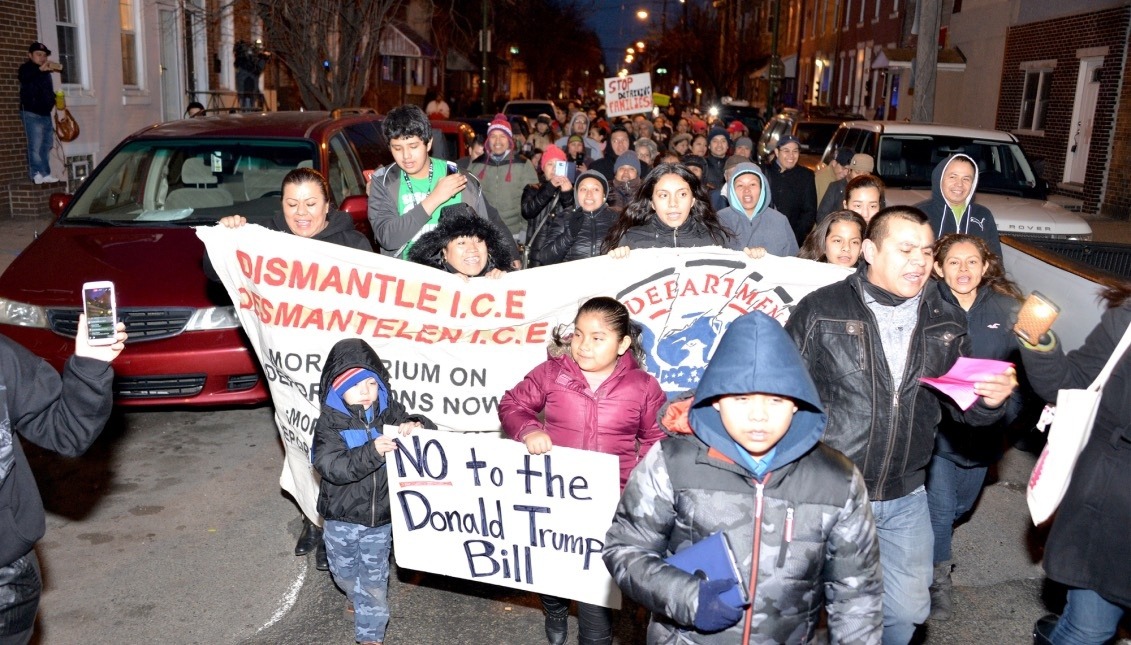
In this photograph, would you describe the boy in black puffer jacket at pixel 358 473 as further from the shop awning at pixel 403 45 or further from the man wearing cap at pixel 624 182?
the shop awning at pixel 403 45

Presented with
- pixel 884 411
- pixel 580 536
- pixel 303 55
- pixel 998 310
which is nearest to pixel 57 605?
pixel 580 536

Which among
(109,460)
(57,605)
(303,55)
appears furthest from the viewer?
(303,55)

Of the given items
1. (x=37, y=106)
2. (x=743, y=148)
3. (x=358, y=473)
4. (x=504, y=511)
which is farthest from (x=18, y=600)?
(x=37, y=106)

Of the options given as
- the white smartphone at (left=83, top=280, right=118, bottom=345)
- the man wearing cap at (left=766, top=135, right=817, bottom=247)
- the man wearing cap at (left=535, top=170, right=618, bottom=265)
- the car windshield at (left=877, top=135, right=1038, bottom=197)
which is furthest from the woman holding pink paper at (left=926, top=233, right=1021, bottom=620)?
the car windshield at (left=877, top=135, right=1038, bottom=197)

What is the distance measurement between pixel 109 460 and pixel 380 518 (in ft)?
10.4

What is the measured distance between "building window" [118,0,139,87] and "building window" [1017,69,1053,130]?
61.5 feet

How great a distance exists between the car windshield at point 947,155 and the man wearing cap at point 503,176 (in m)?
4.56

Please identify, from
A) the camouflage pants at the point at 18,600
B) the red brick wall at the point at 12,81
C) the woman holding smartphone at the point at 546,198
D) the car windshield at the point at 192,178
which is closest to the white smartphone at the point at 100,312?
the camouflage pants at the point at 18,600

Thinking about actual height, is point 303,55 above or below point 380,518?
above

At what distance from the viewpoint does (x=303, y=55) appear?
1906cm

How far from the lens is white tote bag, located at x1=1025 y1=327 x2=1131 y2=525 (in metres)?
3.31

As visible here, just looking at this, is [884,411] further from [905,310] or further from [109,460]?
[109,460]

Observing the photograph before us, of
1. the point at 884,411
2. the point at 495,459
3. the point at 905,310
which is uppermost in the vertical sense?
the point at 905,310

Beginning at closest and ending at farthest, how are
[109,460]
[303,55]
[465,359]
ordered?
[465,359] < [109,460] < [303,55]
